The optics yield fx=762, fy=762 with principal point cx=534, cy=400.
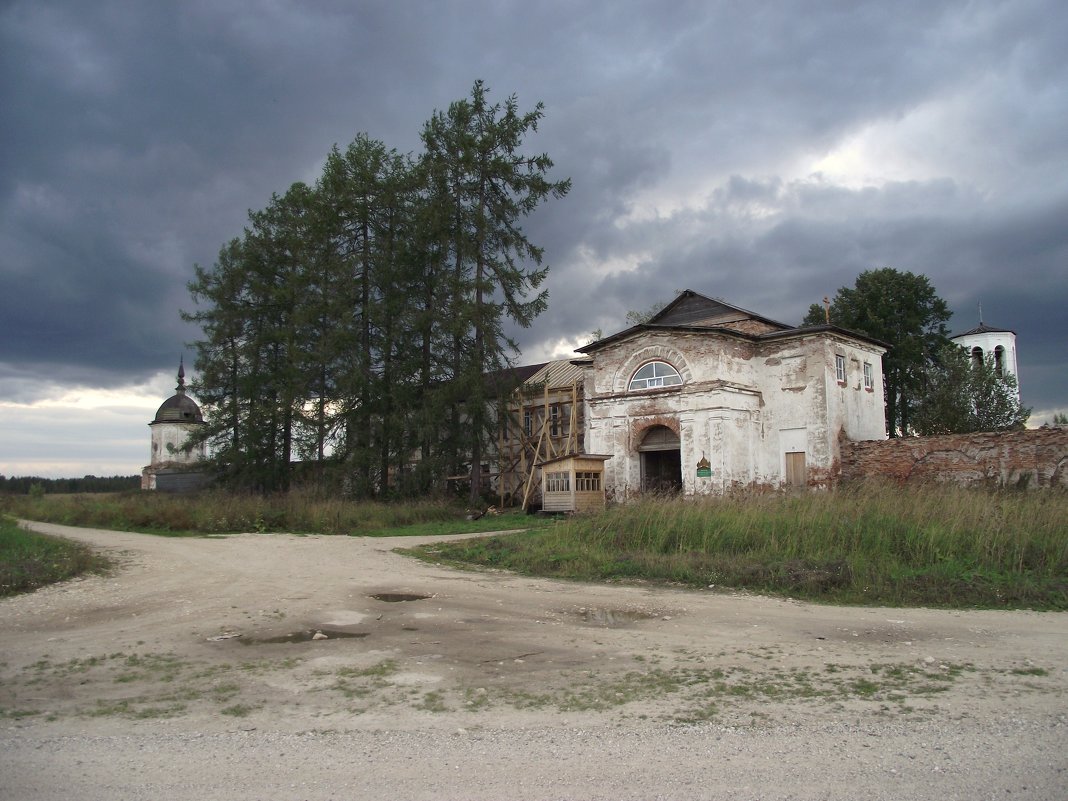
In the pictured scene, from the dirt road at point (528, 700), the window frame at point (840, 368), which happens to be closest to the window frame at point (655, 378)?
the window frame at point (840, 368)

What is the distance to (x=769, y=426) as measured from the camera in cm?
3067

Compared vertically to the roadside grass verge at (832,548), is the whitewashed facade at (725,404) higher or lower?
higher

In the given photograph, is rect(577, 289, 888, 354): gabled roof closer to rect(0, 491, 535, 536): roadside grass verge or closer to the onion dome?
rect(0, 491, 535, 536): roadside grass verge

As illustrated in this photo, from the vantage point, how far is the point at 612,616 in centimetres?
975

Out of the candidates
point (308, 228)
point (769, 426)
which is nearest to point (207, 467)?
point (308, 228)

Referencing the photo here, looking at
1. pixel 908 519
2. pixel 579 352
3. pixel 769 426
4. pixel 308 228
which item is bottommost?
pixel 908 519

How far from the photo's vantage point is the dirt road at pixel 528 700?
459 cm

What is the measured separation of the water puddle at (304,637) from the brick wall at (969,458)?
860 inches

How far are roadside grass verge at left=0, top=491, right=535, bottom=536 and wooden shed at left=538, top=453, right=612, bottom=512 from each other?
148cm

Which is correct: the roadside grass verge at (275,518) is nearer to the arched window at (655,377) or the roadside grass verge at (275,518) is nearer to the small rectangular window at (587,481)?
the small rectangular window at (587,481)

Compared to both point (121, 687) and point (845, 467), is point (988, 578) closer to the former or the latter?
point (121, 687)

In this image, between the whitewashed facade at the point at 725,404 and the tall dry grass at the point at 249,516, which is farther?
the whitewashed facade at the point at 725,404

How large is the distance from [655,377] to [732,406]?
3390 millimetres

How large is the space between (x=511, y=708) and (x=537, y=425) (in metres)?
32.1
